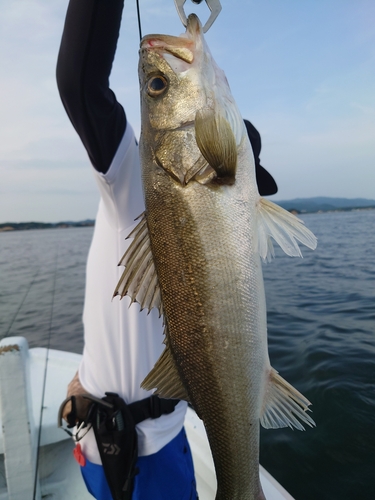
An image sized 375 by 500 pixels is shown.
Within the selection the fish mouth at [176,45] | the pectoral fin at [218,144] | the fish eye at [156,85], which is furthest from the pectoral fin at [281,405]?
the fish mouth at [176,45]

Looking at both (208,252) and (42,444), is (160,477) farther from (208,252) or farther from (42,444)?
(42,444)

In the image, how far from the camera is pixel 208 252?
4.79 feet

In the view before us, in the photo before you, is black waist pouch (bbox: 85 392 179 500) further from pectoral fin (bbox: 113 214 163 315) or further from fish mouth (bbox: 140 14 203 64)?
fish mouth (bbox: 140 14 203 64)

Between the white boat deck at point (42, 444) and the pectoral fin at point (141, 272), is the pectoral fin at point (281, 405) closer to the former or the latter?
the pectoral fin at point (141, 272)

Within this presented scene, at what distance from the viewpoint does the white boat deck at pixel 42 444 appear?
2.89 meters

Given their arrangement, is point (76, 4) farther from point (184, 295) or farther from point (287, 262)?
point (287, 262)

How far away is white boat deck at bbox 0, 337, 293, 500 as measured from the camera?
2889 millimetres

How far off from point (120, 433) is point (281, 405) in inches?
40.2

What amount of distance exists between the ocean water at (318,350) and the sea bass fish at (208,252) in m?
3.24

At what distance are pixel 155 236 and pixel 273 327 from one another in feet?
23.4

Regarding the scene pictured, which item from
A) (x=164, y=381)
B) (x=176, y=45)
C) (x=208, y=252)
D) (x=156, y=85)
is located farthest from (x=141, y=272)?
(x=176, y=45)

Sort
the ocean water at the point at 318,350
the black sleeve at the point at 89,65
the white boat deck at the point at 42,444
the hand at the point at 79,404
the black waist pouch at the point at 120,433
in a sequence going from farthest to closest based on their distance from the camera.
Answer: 1. the ocean water at the point at 318,350
2. the white boat deck at the point at 42,444
3. the hand at the point at 79,404
4. the black waist pouch at the point at 120,433
5. the black sleeve at the point at 89,65

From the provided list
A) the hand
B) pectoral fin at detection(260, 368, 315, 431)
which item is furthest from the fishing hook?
the hand

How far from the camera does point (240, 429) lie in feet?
5.00
